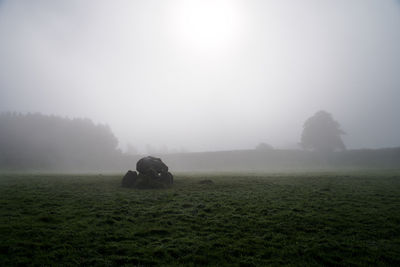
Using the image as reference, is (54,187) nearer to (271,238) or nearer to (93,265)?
(93,265)

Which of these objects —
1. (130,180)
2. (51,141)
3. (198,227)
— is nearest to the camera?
(198,227)

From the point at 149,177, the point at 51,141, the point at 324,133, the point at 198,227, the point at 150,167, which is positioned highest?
the point at 51,141

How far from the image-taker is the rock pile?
2233 cm

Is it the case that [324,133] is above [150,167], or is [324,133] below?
above

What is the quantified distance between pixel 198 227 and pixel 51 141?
9898cm

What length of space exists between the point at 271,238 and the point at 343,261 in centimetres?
313

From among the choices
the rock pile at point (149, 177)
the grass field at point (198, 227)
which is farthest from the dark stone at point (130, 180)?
the grass field at point (198, 227)

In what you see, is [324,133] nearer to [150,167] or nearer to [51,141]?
[150,167]

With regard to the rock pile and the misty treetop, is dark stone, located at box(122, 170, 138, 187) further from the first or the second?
the misty treetop

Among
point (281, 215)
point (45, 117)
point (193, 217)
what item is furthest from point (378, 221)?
point (45, 117)

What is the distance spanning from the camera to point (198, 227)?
11672 millimetres

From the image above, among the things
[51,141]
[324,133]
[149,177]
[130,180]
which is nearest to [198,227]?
[149,177]

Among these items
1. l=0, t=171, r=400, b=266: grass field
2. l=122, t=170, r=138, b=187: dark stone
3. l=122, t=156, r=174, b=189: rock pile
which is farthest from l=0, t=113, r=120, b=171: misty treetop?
l=0, t=171, r=400, b=266: grass field

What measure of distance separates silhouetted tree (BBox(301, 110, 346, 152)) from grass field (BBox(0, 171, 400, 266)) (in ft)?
192
